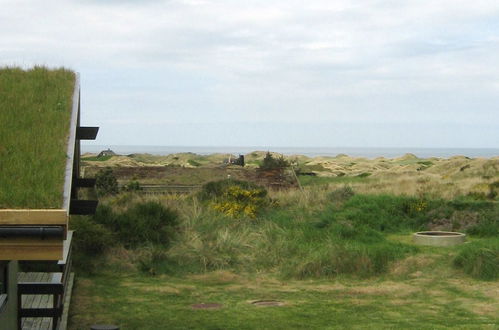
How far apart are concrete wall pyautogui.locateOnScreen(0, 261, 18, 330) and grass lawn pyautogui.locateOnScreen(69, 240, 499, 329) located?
136 inches

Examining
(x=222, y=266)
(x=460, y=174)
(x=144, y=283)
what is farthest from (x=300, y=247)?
(x=460, y=174)

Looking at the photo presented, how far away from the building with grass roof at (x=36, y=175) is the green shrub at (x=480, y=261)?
314 inches

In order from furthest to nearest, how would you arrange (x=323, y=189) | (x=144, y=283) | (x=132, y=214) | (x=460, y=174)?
(x=460, y=174)
(x=323, y=189)
(x=132, y=214)
(x=144, y=283)

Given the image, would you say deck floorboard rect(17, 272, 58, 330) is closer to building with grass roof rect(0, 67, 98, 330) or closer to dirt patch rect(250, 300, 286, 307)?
building with grass roof rect(0, 67, 98, 330)

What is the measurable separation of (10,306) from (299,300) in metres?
6.49

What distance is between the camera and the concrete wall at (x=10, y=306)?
6141 millimetres

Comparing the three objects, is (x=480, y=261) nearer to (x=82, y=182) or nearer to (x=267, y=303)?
(x=267, y=303)

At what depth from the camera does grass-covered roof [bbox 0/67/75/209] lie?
5.09 m

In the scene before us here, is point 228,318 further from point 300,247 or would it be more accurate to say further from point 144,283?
point 300,247

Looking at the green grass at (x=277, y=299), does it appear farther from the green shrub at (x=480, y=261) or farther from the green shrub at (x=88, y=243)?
the green shrub at (x=480, y=261)

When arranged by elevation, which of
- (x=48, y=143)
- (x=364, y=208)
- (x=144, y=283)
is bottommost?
(x=144, y=283)

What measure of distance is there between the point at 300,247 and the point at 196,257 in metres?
2.14

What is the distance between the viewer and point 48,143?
6.05m

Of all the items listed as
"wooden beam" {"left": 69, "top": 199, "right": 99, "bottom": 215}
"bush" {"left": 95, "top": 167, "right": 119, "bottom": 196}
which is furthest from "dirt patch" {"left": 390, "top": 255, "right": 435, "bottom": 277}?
"bush" {"left": 95, "top": 167, "right": 119, "bottom": 196}
